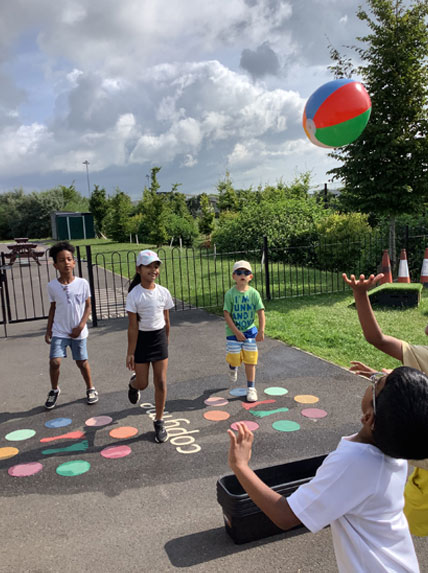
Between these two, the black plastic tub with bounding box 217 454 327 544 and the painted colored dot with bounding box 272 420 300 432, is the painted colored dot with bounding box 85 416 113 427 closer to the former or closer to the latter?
the painted colored dot with bounding box 272 420 300 432

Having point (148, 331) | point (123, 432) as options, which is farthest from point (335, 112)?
point (123, 432)

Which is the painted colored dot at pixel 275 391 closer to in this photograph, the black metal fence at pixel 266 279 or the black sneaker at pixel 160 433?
the black sneaker at pixel 160 433

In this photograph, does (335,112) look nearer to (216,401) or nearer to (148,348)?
(216,401)

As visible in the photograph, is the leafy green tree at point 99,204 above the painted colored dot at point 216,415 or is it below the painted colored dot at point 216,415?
above

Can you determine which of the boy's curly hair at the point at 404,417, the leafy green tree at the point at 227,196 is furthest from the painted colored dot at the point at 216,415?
the leafy green tree at the point at 227,196

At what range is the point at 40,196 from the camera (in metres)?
60.6

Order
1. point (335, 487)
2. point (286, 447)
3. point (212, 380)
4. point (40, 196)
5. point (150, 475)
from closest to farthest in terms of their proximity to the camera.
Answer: point (335, 487) < point (150, 475) < point (286, 447) < point (212, 380) < point (40, 196)

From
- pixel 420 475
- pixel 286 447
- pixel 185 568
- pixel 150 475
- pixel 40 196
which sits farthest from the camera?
pixel 40 196

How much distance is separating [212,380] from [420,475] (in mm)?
3952

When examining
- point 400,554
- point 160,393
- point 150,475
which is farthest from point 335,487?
point 160,393

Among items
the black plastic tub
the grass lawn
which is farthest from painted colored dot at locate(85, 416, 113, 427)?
the grass lawn

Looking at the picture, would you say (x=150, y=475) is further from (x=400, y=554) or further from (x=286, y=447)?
(x=400, y=554)

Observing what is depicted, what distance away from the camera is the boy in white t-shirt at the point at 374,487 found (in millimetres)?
1517

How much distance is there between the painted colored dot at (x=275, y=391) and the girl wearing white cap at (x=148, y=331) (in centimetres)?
156
